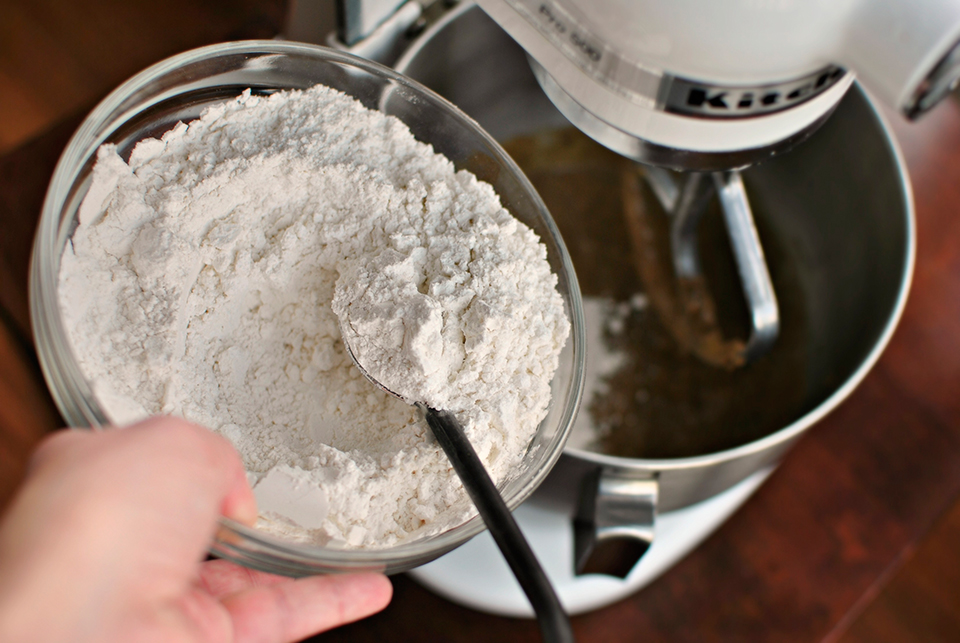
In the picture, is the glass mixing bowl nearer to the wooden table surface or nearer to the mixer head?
the mixer head

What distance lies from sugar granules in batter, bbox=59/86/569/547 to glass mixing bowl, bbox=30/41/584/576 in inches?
0.4

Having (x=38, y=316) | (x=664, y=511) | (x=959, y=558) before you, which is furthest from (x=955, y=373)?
(x=38, y=316)

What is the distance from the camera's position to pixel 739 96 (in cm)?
28

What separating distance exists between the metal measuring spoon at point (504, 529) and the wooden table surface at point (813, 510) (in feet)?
0.96

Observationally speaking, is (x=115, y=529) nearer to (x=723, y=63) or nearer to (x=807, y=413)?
(x=723, y=63)

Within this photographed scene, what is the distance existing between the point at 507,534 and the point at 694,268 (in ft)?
1.33

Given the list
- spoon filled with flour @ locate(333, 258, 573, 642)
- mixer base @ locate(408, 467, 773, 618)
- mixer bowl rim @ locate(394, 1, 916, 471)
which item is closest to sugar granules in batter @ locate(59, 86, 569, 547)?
spoon filled with flour @ locate(333, 258, 573, 642)

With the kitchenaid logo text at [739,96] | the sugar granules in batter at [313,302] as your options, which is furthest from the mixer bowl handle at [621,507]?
the kitchenaid logo text at [739,96]

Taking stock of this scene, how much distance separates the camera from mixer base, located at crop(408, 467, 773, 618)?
0.53m

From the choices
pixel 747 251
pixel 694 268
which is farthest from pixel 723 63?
pixel 694 268

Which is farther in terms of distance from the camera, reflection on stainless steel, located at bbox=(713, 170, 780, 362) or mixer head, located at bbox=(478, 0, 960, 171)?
reflection on stainless steel, located at bbox=(713, 170, 780, 362)

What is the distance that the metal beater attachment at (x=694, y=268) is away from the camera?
520 mm

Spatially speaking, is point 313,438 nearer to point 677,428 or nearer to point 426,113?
point 426,113

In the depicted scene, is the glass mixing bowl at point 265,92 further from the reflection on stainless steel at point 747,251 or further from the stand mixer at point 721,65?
the reflection on stainless steel at point 747,251
